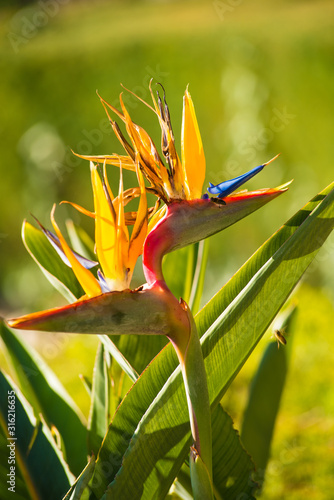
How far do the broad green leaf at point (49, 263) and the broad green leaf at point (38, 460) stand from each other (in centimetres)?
14

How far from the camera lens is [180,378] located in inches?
19.2

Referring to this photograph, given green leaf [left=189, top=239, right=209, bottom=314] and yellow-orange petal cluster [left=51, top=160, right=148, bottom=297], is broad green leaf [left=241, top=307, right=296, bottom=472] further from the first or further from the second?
yellow-orange petal cluster [left=51, top=160, right=148, bottom=297]

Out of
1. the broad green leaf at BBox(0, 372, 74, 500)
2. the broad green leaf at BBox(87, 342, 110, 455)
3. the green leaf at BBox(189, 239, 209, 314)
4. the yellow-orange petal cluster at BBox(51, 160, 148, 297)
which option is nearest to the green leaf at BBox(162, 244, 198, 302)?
the green leaf at BBox(189, 239, 209, 314)

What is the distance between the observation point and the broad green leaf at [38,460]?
68 cm

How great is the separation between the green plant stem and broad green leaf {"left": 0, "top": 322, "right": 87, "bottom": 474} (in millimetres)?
344

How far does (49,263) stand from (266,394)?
343mm

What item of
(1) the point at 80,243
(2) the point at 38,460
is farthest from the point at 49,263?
(2) the point at 38,460

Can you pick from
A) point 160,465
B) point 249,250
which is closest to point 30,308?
point 249,250

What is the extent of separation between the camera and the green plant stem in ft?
1.42

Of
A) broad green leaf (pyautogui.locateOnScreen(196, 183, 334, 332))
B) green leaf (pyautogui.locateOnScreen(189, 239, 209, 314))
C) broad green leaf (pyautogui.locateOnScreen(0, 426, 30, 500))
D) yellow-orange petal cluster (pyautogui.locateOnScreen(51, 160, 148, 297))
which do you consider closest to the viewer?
yellow-orange petal cluster (pyautogui.locateOnScreen(51, 160, 148, 297))

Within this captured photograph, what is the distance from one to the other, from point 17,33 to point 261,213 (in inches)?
73.9

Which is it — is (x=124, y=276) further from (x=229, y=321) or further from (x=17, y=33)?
(x=17, y=33)

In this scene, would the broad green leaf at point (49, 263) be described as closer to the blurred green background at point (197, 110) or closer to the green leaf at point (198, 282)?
the green leaf at point (198, 282)

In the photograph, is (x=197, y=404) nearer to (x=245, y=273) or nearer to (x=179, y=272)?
(x=245, y=273)
